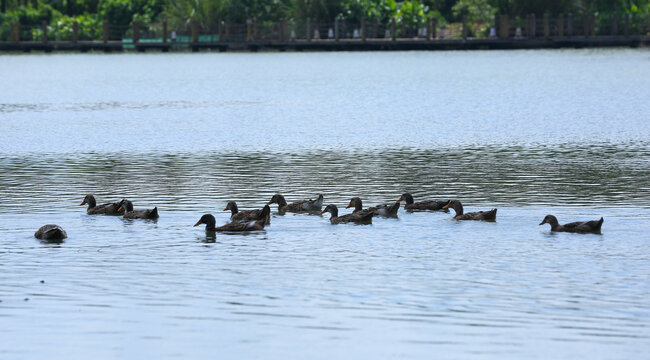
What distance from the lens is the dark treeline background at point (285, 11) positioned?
118438mm

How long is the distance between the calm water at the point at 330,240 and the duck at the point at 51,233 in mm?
245

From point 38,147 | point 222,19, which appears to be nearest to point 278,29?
point 222,19

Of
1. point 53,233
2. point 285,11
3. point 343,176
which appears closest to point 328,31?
point 285,11

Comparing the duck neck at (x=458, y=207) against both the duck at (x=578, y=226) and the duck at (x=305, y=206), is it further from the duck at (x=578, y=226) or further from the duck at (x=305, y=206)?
the duck at (x=305, y=206)

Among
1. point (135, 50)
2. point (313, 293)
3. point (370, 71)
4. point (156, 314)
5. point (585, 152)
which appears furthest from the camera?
point (135, 50)

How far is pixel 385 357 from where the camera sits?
514 inches

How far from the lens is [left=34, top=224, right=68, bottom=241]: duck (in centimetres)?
1980

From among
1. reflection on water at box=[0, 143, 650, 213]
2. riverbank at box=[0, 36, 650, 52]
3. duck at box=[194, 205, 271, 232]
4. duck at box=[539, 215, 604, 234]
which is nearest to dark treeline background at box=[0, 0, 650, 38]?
riverbank at box=[0, 36, 650, 52]

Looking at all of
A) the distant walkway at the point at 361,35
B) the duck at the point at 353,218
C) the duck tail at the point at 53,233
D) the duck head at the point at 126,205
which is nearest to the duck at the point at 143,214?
the duck head at the point at 126,205

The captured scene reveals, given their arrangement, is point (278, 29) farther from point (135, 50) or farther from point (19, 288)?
point (19, 288)

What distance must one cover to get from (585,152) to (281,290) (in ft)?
63.8

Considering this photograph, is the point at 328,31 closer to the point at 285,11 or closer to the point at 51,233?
the point at 285,11

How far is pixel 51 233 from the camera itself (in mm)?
19797

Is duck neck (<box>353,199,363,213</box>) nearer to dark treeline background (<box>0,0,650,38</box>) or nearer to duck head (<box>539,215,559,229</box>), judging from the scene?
duck head (<box>539,215,559,229</box>)
